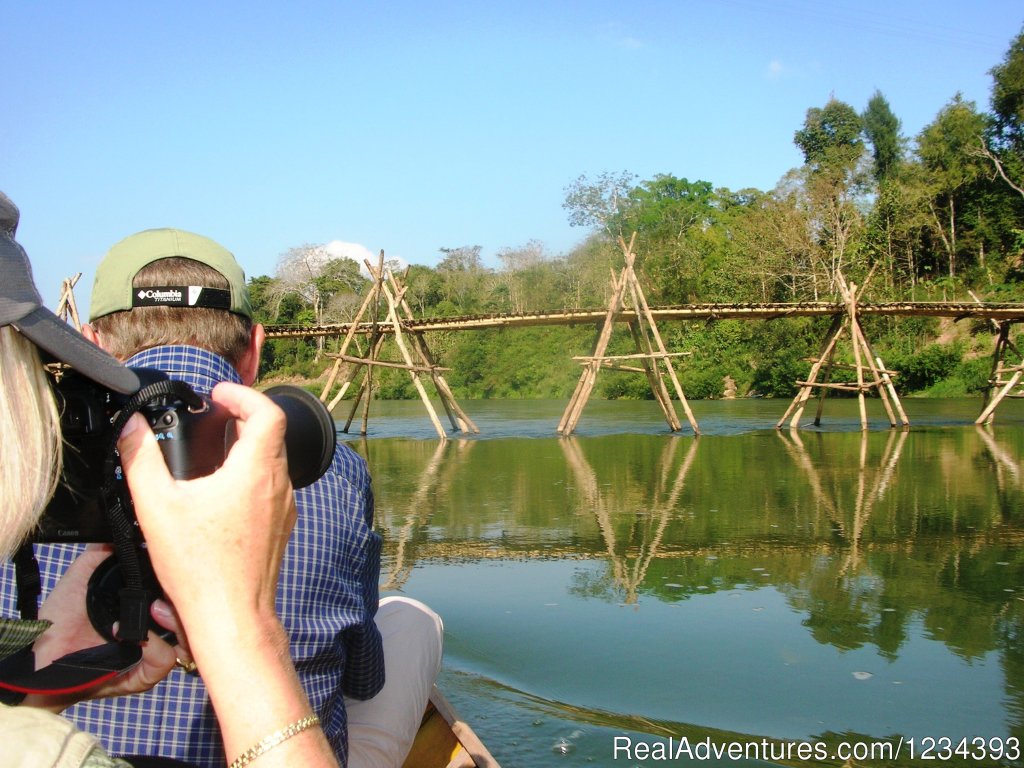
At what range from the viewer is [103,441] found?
106 centimetres

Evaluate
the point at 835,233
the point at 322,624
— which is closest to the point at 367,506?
the point at 322,624

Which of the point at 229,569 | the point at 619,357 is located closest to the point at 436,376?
the point at 619,357

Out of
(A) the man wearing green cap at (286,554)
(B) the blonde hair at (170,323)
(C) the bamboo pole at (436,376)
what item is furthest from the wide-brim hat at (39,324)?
(C) the bamboo pole at (436,376)

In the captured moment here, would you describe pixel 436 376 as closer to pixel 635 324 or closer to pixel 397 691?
pixel 635 324

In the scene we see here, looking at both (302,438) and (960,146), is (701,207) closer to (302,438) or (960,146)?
(960,146)

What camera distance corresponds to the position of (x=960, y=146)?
115 feet

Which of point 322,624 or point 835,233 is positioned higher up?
point 835,233

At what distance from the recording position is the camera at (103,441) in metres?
1.04

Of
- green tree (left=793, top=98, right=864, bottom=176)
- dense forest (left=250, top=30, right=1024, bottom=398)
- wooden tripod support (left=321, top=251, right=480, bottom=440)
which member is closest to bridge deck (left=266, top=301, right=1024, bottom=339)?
wooden tripod support (left=321, top=251, right=480, bottom=440)

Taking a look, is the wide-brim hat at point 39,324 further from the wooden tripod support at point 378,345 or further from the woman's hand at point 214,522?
the wooden tripod support at point 378,345

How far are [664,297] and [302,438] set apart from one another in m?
40.3

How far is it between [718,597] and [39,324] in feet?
15.5

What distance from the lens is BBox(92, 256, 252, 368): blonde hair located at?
1.94 m

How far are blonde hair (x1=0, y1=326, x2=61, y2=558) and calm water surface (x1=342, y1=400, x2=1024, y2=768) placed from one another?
8.46ft
